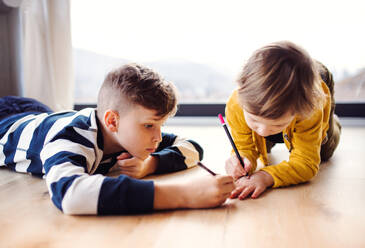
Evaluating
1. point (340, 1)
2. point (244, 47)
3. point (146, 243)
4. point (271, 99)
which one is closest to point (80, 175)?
point (146, 243)

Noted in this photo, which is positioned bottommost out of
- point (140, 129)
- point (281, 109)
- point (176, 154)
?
point (176, 154)

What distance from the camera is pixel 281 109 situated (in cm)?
78

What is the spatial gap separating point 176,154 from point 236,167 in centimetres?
21

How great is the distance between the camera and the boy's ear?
0.91 meters

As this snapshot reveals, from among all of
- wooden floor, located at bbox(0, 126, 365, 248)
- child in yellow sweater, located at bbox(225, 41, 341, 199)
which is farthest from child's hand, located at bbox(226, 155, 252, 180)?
wooden floor, located at bbox(0, 126, 365, 248)

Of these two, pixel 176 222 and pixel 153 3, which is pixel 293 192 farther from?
pixel 153 3

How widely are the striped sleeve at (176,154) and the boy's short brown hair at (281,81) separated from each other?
14.1 inches

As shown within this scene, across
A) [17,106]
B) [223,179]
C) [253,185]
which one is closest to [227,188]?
[223,179]

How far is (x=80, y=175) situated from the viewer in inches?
29.3

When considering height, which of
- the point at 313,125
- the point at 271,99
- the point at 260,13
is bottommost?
the point at 313,125

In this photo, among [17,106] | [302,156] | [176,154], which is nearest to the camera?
[302,156]

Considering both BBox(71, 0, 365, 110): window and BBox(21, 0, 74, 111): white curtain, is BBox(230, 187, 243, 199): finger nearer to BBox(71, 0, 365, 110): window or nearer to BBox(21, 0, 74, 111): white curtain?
BBox(71, 0, 365, 110): window

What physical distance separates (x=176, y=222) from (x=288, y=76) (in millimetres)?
405

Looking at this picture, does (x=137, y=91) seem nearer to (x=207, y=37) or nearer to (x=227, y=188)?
(x=227, y=188)
